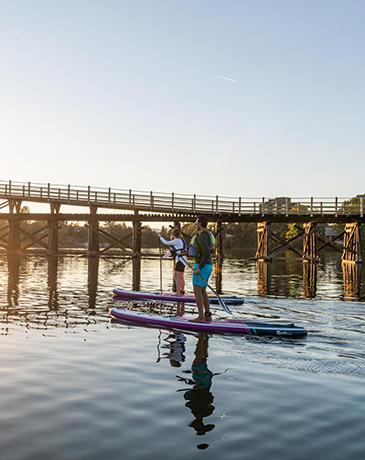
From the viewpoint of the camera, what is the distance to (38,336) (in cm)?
1001

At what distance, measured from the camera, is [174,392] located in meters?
6.51

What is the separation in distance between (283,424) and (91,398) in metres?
2.10

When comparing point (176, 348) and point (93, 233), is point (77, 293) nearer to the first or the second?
point (176, 348)

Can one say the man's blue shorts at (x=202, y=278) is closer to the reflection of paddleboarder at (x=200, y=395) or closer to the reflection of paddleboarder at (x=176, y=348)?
the reflection of paddleboarder at (x=176, y=348)

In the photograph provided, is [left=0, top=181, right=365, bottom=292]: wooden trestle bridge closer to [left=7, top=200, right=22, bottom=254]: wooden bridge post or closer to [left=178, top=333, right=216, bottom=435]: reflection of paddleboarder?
[left=7, top=200, right=22, bottom=254]: wooden bridge post

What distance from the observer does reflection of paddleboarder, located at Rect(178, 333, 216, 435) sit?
213 inches

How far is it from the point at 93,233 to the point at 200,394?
35.7 meters

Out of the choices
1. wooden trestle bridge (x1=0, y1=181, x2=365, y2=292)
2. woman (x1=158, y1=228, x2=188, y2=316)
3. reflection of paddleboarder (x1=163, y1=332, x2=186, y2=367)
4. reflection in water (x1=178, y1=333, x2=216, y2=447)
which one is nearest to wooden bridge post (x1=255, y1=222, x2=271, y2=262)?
wooden trestle bridge (x1=0, y1=181, x2=365, y2=292)

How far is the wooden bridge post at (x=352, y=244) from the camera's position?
4069 cm

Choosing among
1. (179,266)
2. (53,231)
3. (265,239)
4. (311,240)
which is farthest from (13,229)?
(179,266)

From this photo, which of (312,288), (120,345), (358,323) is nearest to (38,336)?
(120,345)

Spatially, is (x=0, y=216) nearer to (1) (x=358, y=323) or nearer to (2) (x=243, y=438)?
(1) (x=358, y=323)

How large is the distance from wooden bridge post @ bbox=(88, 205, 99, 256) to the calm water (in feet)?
94.5

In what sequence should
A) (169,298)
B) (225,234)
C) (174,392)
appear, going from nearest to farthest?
(174,392), (169,298), (225,234)
